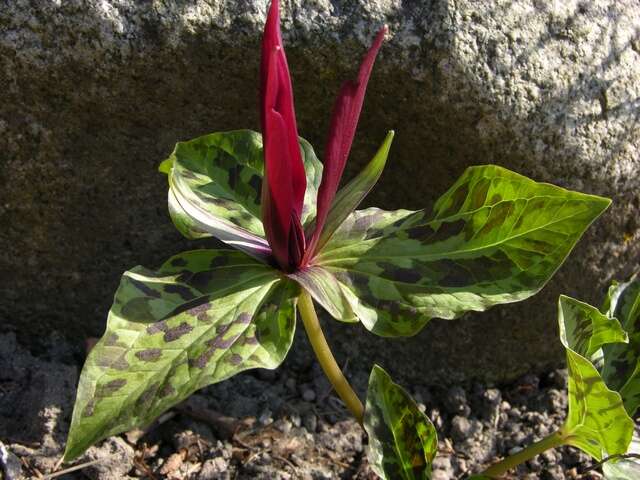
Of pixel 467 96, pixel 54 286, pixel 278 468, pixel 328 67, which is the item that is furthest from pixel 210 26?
pixel 278 468

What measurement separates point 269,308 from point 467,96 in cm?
53

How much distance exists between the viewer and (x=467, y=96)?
4.56 feet

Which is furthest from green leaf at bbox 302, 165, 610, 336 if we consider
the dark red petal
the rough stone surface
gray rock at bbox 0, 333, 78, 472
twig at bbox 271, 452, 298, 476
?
gray rock at bbox 0, 333, 78, 472

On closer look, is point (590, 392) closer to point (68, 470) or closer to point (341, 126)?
point (341, 126)

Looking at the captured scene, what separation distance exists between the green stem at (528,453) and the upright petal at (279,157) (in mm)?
501

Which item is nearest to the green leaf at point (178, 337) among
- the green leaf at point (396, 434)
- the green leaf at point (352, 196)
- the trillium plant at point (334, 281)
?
the trillium plant at point (334, 281)

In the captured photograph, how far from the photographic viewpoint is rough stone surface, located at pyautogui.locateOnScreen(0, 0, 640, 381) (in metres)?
1.35

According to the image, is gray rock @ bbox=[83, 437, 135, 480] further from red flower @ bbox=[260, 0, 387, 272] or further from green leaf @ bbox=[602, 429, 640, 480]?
green leaf @ bbox=[602, 429, 640, 480]

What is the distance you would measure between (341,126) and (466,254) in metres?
0.27

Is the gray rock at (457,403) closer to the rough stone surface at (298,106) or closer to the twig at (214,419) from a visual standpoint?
the rough stone surface at (298,106)

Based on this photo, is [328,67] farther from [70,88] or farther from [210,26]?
[70,88]

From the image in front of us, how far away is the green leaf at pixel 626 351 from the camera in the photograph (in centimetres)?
140

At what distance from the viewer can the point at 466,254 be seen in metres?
1.20

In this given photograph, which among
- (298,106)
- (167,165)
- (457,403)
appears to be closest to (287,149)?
(167,165)
